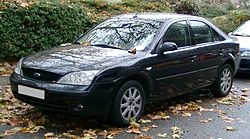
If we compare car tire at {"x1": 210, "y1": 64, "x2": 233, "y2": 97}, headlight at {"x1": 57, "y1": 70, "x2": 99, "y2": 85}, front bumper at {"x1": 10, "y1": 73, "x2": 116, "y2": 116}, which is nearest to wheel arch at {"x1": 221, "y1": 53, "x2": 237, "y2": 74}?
car tire at {"x1": 210, "y1": 64, "x2": 233, "y2": 97}

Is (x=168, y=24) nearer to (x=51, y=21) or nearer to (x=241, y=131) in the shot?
(x=241, y=131)

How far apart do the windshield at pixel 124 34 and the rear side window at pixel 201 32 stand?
0.88 meters

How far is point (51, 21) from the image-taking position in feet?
32.5

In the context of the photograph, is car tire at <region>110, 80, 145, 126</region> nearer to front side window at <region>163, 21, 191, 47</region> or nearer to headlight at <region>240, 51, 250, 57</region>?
front side window at <region>163, 21, 191, 47</region>

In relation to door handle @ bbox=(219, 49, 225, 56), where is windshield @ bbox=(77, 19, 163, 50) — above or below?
above

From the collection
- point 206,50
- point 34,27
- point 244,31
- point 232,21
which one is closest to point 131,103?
point 206,50

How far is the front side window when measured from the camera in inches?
271

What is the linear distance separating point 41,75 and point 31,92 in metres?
0.27

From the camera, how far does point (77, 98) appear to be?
17.9 feet

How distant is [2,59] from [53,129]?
4121 millimetres

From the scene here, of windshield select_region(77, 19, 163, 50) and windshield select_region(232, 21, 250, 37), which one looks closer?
windshield select_region(77, 19, 163, 50)

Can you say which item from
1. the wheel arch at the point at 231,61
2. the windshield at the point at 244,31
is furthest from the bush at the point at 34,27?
the windshield at the point at 244,31

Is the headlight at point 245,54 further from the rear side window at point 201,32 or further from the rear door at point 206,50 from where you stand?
the rear side window at point 201,32

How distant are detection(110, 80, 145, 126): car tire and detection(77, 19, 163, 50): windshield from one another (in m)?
0.69
